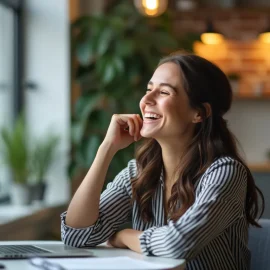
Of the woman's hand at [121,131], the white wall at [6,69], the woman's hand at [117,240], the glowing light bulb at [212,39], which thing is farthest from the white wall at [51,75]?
the glowing light bulb at [212,39]

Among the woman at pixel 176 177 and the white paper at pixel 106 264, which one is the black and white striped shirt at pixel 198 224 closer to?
the woman at pixel 176 177

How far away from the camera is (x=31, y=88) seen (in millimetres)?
5098

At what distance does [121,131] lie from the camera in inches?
95.1

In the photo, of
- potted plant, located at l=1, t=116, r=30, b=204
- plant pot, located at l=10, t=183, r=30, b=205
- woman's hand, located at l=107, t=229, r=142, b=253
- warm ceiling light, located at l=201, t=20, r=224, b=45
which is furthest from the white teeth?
warm ceiling light, located at l=201, t=20, r=224, b=45

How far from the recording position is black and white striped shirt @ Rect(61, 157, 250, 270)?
1.97m

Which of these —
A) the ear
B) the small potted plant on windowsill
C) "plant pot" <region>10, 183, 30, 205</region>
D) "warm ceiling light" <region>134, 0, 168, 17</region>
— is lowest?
"plant pot" <region>10, 183, 30, 205</region>

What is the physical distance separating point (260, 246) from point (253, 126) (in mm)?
5589

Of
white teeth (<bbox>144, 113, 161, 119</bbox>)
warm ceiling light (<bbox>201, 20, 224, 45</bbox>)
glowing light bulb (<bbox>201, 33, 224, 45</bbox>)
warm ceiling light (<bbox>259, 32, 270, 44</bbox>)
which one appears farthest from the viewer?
glowing light bulb (<bbox>201, 33, 224, 45</bbox>)

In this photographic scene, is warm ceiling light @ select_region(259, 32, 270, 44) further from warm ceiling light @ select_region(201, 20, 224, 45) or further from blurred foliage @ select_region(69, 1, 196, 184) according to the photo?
blurred foliage @ select_region(69, 1, 196, 184)

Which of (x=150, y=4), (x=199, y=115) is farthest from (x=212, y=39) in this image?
(x=199, y=115)

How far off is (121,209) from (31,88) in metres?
2.89

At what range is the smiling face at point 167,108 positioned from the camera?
2.20m

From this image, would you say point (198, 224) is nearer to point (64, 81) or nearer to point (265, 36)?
point (64, 81)

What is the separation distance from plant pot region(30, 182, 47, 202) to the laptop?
2375 millimetres
